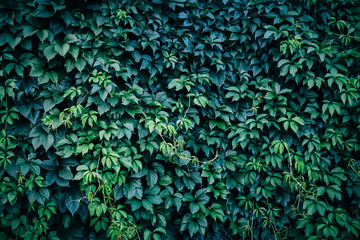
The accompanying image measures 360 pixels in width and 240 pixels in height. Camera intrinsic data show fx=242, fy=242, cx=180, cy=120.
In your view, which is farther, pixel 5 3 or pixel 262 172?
pixel 262 172

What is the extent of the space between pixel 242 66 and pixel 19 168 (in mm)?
2448

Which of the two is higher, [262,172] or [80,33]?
[80,33]

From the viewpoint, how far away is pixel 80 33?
234cm

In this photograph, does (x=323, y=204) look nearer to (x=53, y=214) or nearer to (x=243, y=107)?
(x=243, y=107)

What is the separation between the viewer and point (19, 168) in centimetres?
221

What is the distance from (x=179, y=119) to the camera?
2527 mm

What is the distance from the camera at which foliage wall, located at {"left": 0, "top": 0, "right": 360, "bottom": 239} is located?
221 cm

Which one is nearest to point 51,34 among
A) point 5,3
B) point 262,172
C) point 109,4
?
point 5,3

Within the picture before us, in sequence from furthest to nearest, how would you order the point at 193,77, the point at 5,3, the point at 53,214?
1. the point at 193,77
2. the point at 53,214
3. the point at 5,3

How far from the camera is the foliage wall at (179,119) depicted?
7.27 feet

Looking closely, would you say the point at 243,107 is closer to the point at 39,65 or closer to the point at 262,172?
the point at 262,172

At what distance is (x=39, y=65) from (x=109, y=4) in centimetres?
88

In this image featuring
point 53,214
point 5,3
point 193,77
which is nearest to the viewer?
point 5,3

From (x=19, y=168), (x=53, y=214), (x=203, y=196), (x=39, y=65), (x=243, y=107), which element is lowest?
(x=53, y=214)
